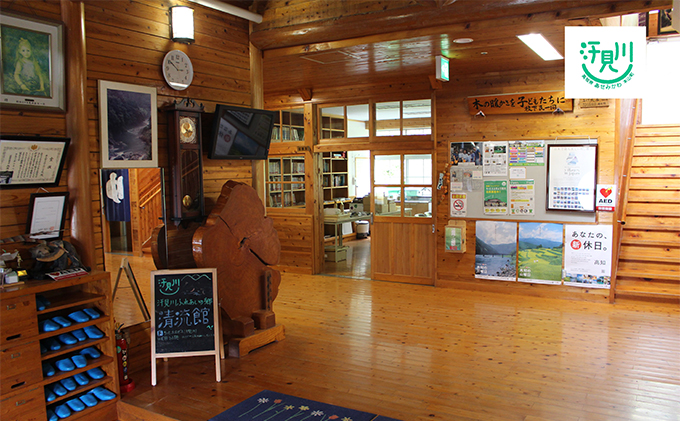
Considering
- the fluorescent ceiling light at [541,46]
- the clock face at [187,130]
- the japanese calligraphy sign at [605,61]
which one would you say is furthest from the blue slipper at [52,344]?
the fluorescent ceiling light at [541,46]

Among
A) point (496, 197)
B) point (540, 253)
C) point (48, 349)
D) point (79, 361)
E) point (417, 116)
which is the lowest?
point (79, 361)

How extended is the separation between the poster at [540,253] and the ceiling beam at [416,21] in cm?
289

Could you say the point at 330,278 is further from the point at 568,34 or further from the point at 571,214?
the point at 568,34

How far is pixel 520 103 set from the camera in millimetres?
5961

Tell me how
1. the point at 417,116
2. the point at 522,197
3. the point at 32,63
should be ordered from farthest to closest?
1. the point at 417,116
2. the point at 522,197
3. the point at 32,63

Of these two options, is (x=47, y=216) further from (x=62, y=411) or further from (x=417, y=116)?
(x=417, y=116)

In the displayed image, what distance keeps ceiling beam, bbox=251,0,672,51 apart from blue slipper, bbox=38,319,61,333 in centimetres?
317

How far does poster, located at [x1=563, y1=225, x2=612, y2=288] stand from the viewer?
5707mm

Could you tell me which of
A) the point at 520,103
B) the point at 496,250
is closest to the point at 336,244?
the point at 496,250

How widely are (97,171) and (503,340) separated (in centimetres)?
378

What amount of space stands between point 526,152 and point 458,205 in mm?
1083

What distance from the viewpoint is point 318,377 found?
3746 millimetres

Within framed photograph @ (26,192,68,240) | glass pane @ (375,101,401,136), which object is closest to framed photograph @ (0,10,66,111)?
framed photograph @ (26,192,68,240)

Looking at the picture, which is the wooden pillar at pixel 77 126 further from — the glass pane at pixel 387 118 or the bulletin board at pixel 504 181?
the bulletin board at pixel 504 181
